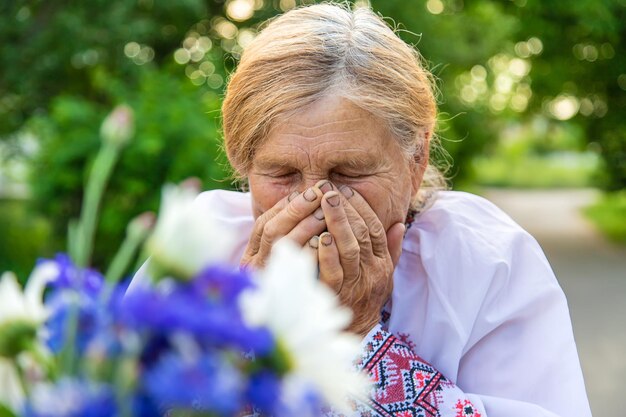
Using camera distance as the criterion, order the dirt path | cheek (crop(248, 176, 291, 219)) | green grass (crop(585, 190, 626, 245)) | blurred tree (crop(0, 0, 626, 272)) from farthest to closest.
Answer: green grass (crop(585, 190, 626, 245))
the dirt path
blurred tree (crop(0, 0, 626, 272))
cheek (crop(248, 176, 291, 219))

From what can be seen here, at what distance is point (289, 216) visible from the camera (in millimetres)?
1911

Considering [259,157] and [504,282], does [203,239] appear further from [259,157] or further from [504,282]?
[504,282]

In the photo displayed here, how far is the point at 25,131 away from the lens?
10102 millimetres

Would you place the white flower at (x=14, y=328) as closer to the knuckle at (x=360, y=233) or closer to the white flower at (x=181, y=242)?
the white flower at (x=181, y=242)

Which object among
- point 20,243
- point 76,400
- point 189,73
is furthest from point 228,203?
point 20,243

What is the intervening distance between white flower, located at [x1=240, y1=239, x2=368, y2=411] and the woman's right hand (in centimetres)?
103

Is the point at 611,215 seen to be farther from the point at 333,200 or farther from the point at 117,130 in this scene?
the point at 117,130

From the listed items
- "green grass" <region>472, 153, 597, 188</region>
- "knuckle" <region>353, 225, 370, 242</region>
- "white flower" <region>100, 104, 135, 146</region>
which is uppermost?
"white flower" <region>100, 104, 135, 146</region>

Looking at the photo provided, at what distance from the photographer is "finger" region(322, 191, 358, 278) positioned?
6.08ft

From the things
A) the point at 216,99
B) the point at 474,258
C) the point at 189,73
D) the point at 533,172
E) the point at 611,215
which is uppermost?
the point at 474,258

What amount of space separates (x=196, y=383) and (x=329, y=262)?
3.74ft

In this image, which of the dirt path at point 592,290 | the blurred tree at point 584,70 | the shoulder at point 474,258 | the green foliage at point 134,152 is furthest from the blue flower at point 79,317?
the blurred tree at point 584,70

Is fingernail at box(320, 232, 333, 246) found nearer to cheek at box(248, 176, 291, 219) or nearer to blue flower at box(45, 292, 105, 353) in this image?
cheek at box(248, 176, 291, 219)

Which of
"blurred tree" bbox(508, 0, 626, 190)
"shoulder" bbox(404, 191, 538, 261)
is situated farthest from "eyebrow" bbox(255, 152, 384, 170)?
"blurred tree" bbox(508, 0, 626, 190)
